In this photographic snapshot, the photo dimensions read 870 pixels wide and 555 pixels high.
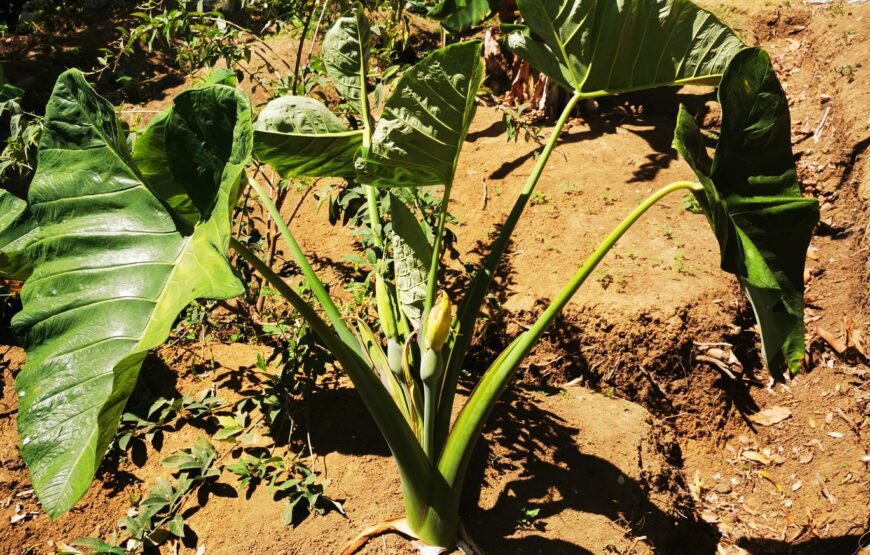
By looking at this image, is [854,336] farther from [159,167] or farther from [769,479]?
[159,167]

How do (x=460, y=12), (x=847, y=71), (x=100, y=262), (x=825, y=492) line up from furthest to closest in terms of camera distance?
(x=847, y=71) < (x=460, y=12) < (x=825, y=492) < (x=100, y=262)

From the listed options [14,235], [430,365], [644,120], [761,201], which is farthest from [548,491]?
[644,120]

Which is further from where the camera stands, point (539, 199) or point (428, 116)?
point (539, 199)

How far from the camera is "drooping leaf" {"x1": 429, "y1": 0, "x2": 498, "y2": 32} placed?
3.93 metres

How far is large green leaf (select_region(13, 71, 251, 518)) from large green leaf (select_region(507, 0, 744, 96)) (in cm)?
97

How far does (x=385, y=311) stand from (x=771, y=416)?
6.81 ft

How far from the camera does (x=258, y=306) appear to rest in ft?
11.1

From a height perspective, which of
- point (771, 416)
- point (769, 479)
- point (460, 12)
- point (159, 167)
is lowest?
point (769, 479)

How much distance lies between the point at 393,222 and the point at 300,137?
37 cm

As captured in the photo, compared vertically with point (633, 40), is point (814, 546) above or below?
below

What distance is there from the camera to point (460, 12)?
397cm

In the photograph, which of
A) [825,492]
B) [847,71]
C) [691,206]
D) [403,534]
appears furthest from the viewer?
[847,71]

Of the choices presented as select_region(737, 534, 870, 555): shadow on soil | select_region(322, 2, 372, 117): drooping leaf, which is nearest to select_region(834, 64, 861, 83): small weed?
select_region(737, 534, 870, 555): shadow on soil

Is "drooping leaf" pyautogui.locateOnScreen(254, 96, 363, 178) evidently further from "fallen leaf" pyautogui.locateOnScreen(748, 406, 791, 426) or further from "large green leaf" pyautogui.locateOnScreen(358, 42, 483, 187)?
"fallen leaf" pyautogui.locateOnScreen(748, 406, 791, 426)
